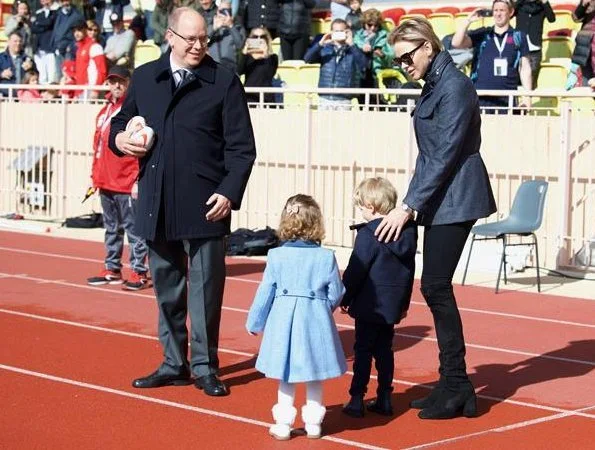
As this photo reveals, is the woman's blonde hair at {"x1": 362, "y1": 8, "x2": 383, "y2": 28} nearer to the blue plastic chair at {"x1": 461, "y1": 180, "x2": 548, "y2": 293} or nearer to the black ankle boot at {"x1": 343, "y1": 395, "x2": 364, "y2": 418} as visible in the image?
the blue plastic chair at {"x1": 461, "y1": 180, "x2": 548, "y2": 293}

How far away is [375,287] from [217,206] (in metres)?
1.09

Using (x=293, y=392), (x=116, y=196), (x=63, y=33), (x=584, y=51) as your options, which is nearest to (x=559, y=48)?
(x=584, y=51)

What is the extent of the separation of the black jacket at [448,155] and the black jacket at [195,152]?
1.18 m

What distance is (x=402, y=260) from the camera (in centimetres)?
755

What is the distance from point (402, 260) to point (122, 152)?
1873 millimetres

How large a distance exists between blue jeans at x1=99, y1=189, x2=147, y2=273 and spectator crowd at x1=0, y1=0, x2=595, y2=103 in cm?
452

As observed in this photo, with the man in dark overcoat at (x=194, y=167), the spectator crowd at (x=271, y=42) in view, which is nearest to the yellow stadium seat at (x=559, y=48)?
the spectator crowd at (x=271, y=42)

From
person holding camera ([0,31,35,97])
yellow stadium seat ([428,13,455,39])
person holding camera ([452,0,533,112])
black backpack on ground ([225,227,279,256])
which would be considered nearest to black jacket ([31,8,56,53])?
person holding camera ([0,31,35,97])

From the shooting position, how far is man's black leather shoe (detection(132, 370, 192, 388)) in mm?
8227

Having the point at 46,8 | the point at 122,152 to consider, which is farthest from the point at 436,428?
the point at 46,8

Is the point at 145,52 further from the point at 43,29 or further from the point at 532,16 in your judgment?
the point at 532,16

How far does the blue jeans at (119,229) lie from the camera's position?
1269 centimetres

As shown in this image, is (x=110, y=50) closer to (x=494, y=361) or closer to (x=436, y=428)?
(x=494, y=361)

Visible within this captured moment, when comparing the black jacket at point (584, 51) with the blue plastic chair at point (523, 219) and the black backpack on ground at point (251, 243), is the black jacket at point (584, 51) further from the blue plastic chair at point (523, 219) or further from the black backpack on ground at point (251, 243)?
the black backpack on ground at point (251, 243)
